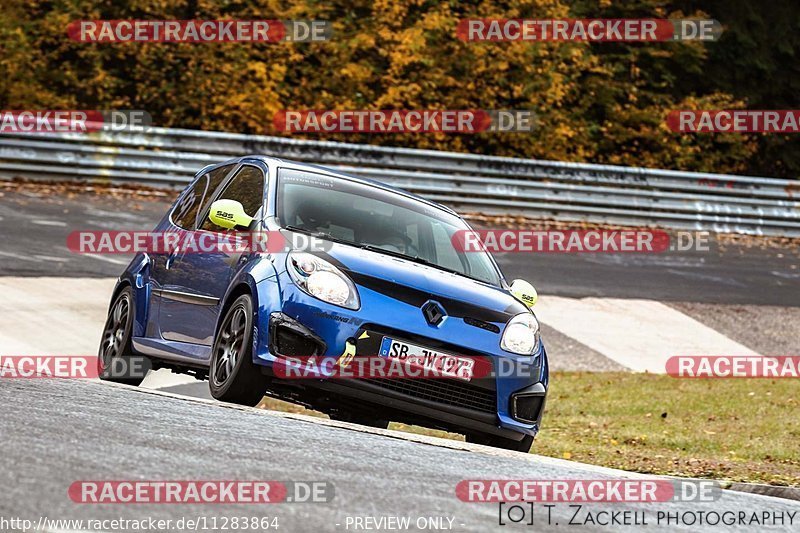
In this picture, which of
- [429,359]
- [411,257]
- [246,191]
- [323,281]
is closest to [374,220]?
[411,257]

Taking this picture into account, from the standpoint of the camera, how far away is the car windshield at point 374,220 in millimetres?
8438

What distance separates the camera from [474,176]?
23.0 m

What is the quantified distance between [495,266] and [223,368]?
2.14 m

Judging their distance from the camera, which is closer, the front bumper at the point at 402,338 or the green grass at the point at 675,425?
the front bumper at the point at 402,338

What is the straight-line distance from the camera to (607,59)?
92.0 feet

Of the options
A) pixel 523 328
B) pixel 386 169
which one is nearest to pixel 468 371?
pixel 523 328

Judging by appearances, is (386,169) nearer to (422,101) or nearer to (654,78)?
(422,101)

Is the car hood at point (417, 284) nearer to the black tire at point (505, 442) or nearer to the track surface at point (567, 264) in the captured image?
the black tire at point (505, 442)

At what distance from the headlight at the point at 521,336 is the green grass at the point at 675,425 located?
104cm

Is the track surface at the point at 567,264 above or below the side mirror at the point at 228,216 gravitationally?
below

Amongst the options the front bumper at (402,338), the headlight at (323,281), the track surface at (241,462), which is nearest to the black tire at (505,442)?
the front bumper at (402,338)

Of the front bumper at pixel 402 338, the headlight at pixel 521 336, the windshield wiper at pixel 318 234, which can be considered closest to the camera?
the front bumper at pixel 402 338

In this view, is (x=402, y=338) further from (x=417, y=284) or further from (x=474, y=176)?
(x=474, y=176)

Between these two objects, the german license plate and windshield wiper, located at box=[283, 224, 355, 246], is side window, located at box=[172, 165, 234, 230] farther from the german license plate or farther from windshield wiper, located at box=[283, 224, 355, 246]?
the german license plate
